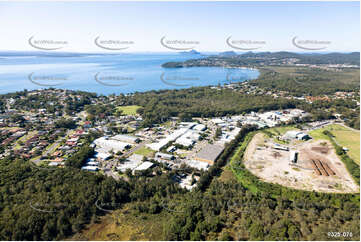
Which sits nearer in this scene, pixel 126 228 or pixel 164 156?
pixel 126 228

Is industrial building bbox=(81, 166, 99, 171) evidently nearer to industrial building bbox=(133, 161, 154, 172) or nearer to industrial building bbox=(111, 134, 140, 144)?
industrial building bbox=(133, 161, 154, 172)

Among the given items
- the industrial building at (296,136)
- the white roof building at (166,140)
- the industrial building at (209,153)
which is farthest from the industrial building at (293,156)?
the white roof building at (166,140)

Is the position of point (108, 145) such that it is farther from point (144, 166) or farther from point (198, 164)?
point (198, 164)

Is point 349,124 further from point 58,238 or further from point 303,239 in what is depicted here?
point 58,238

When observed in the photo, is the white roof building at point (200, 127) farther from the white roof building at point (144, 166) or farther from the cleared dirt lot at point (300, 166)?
the white roof building at point (144, 166)

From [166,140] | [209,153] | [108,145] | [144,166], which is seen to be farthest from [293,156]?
[108,145]

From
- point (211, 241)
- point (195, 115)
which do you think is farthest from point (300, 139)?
point (211, 241)
